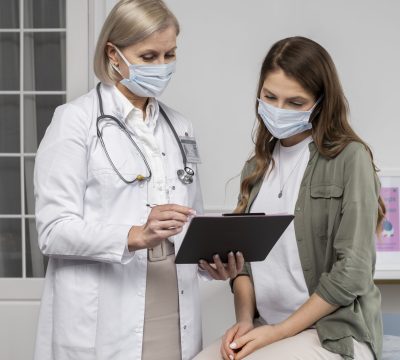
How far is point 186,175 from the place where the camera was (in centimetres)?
204

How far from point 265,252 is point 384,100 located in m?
1.68

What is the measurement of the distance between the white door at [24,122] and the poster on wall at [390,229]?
1.49 metres

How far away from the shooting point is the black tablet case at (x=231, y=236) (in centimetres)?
170

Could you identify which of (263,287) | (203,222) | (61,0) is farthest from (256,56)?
(203,222)

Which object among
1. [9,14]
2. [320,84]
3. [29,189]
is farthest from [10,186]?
[320,84]

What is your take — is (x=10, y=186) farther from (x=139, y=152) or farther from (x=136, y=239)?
(x=136, y=239)

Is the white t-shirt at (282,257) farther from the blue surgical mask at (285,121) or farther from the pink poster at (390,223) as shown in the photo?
the pink poster at (390,223)

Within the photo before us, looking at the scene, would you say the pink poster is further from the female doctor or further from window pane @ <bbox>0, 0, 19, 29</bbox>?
window pane @ <bbox>0, 0, 19, 29</bbox>

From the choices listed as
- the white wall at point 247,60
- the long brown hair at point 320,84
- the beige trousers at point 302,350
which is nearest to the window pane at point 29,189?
the white wall at point 247,60

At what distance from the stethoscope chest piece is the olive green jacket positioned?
1.03 feet

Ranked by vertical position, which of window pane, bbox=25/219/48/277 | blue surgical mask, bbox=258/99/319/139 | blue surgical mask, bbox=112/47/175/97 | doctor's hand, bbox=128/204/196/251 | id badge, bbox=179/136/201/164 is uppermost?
blue surgical mask, bbox=112/47/175/97

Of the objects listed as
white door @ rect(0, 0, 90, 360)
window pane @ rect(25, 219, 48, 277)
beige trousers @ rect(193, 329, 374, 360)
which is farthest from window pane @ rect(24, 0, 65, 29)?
beige trousers @ rect(193, 329, 374, 360)

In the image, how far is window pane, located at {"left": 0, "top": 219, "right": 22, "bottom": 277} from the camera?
11.7 ft

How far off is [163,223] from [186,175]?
331 millimetres
